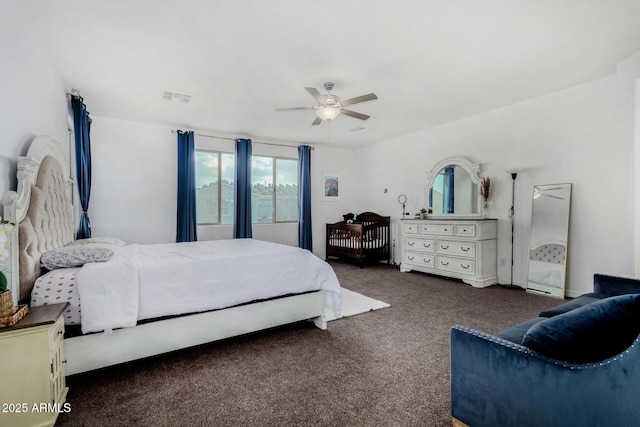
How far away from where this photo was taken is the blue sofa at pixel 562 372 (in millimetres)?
1036

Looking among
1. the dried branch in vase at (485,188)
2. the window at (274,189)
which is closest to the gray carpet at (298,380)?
the dried branch in vase at (485,188)

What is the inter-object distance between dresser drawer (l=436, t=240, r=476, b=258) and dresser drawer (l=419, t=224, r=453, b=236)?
144 millimetres

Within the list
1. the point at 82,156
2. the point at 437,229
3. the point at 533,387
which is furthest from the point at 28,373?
the point at 437,229

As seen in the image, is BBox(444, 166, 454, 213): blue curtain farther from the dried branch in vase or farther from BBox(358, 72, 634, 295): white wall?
the dried branch in vase

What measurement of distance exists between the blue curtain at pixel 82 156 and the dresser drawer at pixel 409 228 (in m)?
5.09

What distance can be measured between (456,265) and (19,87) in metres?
5.44

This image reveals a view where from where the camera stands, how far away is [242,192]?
5992 mm

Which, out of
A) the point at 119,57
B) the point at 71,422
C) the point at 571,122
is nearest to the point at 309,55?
the point at 119,57

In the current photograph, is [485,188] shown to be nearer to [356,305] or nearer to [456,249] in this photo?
[456,249]

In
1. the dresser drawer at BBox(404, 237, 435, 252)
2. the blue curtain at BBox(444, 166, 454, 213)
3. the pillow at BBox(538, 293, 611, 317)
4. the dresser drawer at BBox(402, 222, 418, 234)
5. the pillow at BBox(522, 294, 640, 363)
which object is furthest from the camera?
the dresser drawer at BBox(402, 222, 418, 234)

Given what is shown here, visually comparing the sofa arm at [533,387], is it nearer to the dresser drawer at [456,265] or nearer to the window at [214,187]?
the dresser drawer at [456,265]

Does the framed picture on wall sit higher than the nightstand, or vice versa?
the framed picture on wall

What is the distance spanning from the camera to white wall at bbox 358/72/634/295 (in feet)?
11.9

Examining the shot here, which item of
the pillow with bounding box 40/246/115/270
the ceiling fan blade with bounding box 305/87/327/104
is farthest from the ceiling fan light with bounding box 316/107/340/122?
the pillow with bounding box 40/246/115/270
